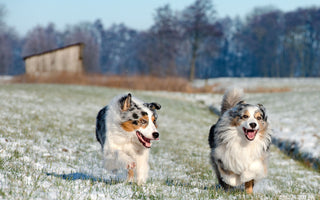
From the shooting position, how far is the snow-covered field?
3.80m

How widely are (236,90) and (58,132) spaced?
666 centimetres

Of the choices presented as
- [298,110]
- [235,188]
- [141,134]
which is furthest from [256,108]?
[298,110]

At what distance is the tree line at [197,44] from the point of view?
52688mm

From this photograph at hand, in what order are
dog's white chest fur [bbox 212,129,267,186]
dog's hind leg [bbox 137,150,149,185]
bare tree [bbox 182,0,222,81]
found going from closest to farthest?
dog's hind leg [bbox 137,150,149,185] < dog's white chest fur [bbox 212,129,267,186] < bare tree [bbox 182,0,222,81]

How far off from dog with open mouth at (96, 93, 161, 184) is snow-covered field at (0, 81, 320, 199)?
36 centimetres

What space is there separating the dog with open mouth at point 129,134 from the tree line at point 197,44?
2945 centimetres

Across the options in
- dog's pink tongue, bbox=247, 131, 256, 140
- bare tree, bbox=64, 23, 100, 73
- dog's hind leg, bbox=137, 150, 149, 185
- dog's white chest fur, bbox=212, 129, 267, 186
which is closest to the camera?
dog's pink tongue, bbox=247, 131, 256, 140

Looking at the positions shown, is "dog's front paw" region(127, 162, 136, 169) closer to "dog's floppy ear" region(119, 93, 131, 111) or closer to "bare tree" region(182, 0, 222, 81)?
"dog's floppy ear" region(119, 93, 131, 111)

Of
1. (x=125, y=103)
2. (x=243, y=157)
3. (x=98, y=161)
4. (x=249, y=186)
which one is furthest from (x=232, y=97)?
(x=98, y=161)

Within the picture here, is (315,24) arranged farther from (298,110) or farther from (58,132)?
(58,132)

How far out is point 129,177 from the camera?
5.11 metres

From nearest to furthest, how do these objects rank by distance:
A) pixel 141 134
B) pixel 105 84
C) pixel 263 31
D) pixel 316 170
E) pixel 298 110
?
pixel 141 134
pixel 316 170
pixel 298 110
pixel 105 84
pixel 263 31

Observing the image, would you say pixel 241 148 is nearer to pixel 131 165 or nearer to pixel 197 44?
pixel 131 165

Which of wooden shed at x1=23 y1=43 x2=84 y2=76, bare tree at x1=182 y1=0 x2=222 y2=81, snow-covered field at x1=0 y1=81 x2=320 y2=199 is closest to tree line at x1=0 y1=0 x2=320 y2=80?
bare tree at x1=182 y1=0 x2=222 y2=81
